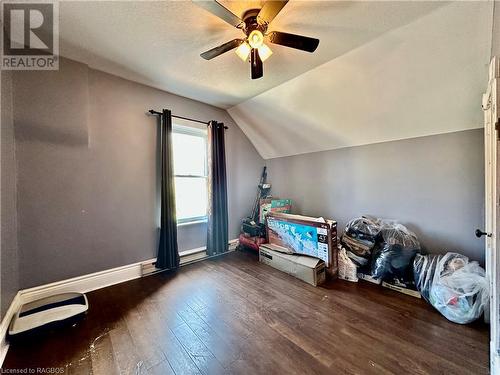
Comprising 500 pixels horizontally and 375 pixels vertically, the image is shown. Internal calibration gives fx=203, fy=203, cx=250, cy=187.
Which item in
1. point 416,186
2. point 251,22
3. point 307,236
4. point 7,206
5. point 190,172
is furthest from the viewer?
point 190,172

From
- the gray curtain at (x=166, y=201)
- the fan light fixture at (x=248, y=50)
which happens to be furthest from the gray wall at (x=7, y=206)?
the fan light fixture at (x=248, y=50)

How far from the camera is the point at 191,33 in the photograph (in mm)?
1807

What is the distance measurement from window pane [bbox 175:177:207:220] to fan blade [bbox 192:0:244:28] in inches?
86.8

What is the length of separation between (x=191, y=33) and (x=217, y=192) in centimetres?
211

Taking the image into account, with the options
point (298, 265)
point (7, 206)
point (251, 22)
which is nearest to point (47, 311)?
point (7, 206)

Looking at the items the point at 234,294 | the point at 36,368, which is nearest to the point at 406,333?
the point at 234,294

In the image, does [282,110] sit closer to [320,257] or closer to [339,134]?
[339,134]

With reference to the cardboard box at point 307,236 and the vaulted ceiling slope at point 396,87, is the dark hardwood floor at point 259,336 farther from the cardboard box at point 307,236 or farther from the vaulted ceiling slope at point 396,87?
the vaulted ceiling slope at point 396,87

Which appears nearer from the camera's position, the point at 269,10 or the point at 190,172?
the point at 269,10

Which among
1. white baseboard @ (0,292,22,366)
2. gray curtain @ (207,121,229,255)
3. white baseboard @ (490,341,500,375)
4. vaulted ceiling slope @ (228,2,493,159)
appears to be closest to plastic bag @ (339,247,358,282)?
white baseboard @ (490,341,500,375)

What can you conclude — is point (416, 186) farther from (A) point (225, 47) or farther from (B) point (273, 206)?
(A) point (225, 47)

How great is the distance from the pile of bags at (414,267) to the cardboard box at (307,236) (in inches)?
7.6

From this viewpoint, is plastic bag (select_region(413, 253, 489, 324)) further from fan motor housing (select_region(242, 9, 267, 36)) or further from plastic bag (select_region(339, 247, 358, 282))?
fan motor housing (select_region(242, 9, 267, 36))

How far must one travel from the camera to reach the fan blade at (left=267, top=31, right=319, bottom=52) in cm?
147
